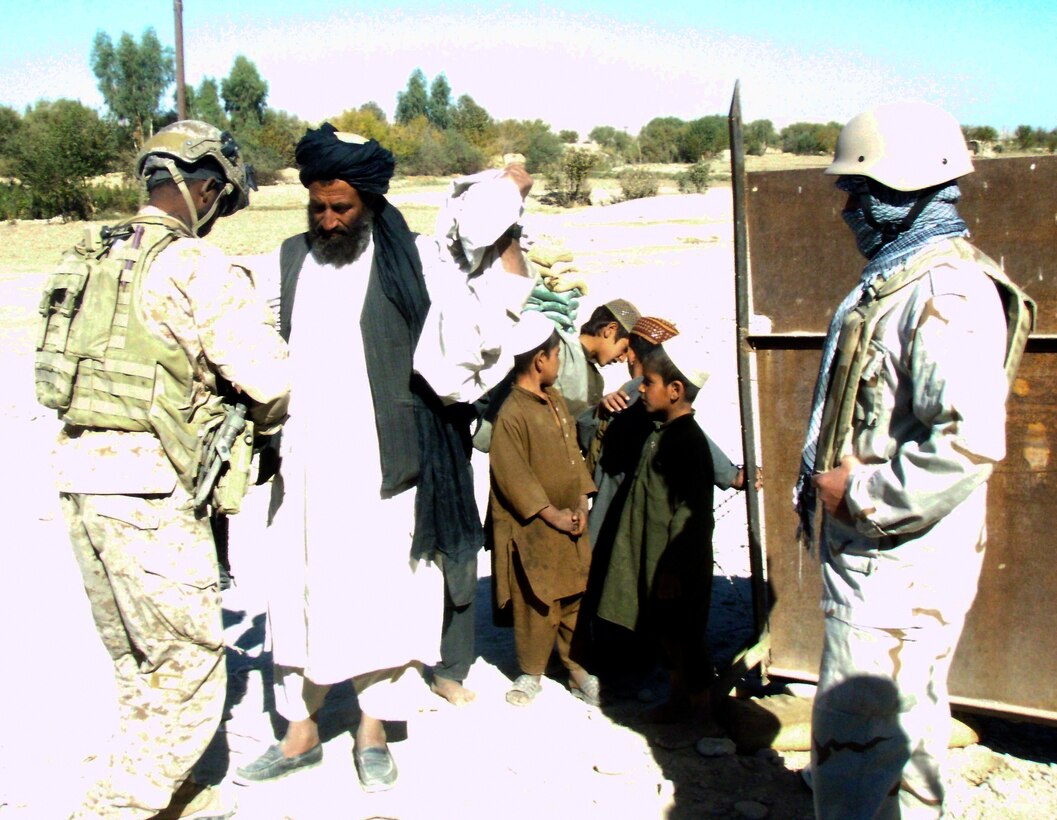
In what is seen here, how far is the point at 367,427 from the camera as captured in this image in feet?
10.9

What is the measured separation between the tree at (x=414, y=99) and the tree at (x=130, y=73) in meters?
15.1

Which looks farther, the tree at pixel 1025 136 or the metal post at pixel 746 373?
the tree at pixel 1025 136

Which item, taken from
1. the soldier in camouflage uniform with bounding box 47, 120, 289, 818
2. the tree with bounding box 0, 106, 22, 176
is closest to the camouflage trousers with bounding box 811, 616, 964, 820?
the soldier in camouflage uniform with bounding box 47, 120, 289, 818

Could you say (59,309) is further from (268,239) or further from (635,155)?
(635,155)

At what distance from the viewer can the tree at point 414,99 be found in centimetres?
6675

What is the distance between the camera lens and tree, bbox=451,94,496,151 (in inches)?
1996

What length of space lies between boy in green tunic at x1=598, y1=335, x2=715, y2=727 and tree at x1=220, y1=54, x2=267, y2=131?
62676 millimetres

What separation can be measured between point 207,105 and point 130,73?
9595mm

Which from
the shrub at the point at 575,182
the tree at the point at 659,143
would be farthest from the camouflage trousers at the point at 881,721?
the tree at the point at 659,143

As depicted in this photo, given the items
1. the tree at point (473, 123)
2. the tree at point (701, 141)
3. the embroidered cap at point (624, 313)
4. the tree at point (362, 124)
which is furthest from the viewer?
the tree at point (473, 123)

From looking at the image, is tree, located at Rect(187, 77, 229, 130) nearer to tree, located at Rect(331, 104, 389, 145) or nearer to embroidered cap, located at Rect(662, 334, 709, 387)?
tree, located at Rect(331, 104, 389, 145)

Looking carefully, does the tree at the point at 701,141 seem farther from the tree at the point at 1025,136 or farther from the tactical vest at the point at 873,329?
the tactical vest at the point at 873,329

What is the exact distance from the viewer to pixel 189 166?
9.80 ft

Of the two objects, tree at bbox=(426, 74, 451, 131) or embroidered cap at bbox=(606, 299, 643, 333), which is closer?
embroidered cap at bbox=(606, 299, 643, 333)
